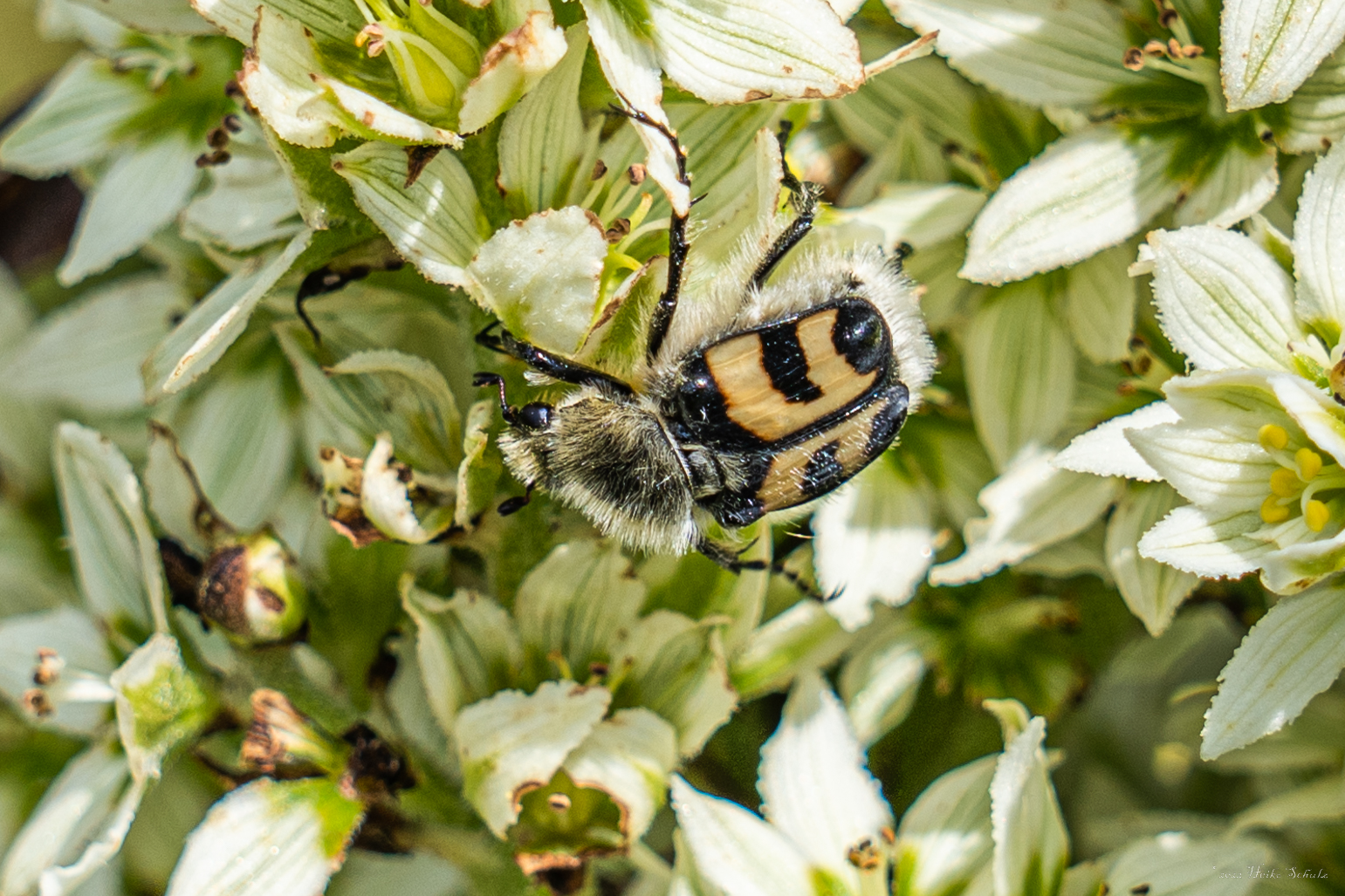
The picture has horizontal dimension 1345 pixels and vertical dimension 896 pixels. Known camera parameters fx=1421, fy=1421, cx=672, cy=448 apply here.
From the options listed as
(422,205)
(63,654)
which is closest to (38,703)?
(63,654)

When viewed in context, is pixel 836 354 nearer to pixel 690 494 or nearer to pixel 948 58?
pixel 690 494

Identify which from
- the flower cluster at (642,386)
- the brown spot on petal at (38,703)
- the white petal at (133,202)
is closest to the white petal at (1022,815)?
the flower cluster at (642,386)

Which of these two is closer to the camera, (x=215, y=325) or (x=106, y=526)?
Answer: (x=215, y=325)

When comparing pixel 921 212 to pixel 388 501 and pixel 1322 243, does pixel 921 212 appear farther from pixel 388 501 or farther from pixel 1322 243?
pixel 388 501

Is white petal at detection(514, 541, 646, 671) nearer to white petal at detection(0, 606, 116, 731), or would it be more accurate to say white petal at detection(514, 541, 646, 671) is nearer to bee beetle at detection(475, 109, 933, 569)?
bee beetle at detection(475, 109, 933, 569)

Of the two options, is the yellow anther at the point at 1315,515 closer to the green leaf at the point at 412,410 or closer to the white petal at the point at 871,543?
the white petal at the point at 871,543

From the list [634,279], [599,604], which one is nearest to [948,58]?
[634,279]
